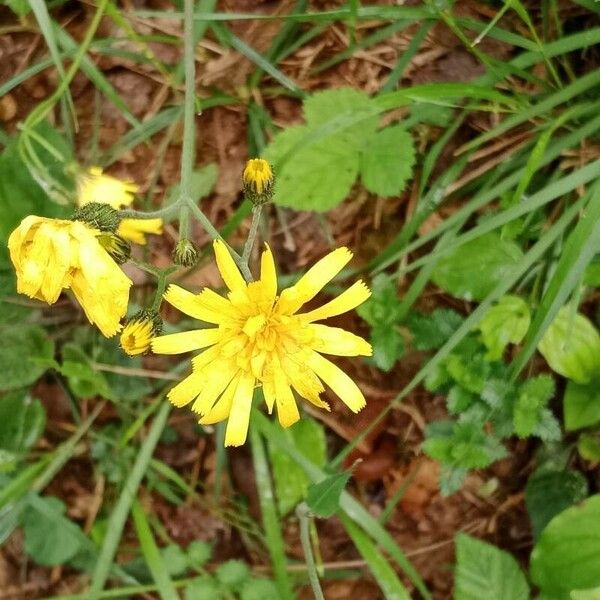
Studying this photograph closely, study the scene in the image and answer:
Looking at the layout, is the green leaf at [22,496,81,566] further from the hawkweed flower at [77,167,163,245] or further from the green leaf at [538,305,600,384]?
the green leaf at [538,305,600,384]

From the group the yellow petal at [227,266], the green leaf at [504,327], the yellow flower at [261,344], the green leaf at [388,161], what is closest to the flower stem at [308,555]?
the yellow flower at [261,344]

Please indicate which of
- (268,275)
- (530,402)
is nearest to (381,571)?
(530,402)

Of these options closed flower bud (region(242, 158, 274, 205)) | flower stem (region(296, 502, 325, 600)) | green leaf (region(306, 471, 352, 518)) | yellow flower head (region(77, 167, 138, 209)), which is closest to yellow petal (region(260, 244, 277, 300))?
closed flower bud (region(242, 158, 274, 205))

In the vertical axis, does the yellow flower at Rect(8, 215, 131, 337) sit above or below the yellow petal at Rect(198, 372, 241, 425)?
above

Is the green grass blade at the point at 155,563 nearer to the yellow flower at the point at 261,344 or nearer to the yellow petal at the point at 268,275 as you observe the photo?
the yellow flower at the point at 261,344

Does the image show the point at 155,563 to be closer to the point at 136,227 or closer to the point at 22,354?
the point at 22,354

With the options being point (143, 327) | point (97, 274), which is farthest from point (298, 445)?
point (97, 274)
